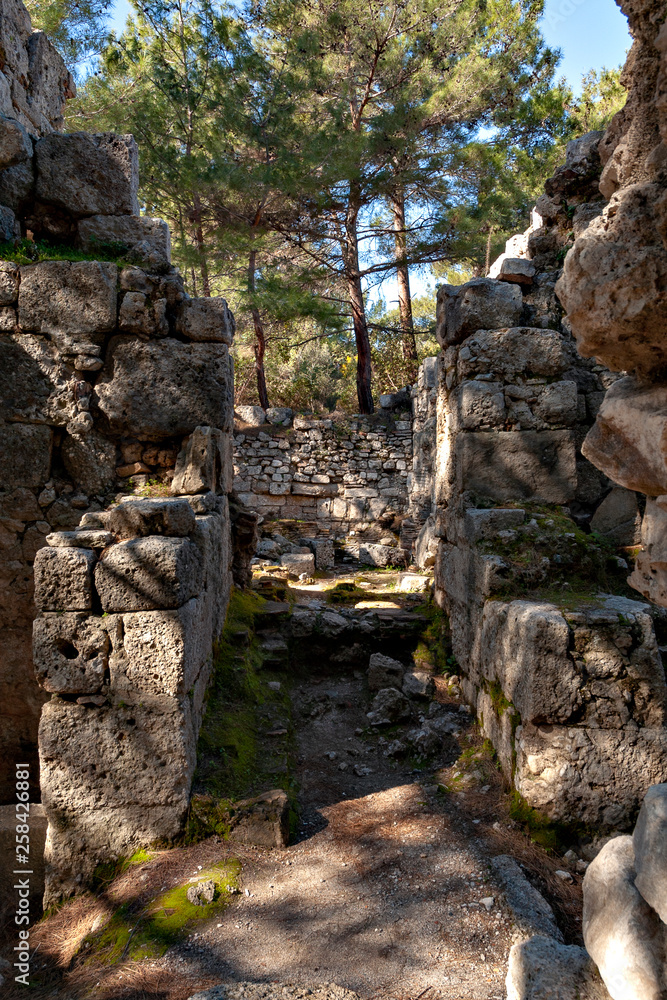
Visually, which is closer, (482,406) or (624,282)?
(624,282)

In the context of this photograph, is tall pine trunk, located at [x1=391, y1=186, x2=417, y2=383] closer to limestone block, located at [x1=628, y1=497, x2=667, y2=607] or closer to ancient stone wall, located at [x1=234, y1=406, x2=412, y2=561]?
ancient stone wall, located at [x1=234, y1=406, x2=412, y2=561]

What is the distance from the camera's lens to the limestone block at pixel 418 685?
476 cm

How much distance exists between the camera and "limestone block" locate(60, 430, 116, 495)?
183 inches

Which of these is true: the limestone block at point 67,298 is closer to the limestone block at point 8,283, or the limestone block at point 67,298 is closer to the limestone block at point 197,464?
the limestone block at point 8,283

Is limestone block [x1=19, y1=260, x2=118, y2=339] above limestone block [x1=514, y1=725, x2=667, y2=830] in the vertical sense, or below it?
above

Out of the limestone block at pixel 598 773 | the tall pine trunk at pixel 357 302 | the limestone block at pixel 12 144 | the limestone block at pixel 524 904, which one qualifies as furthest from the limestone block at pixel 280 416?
the limestone block at pixel 524 904

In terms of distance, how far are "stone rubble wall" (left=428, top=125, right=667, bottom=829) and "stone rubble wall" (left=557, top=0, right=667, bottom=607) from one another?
5.80ft

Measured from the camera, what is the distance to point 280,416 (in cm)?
1392

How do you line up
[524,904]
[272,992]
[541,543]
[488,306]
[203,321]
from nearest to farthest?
[272,992] → [524,904] → [541,543] → [203,321] → [488,306]

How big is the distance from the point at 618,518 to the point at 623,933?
3.37m

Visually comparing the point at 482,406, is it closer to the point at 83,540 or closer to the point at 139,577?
the point at 139,577

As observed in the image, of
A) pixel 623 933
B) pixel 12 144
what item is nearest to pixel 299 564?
pixel 12 144

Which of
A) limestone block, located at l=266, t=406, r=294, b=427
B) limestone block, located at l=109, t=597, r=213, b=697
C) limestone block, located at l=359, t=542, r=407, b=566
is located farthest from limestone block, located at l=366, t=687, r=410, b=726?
limestone block, located at l=266, t=406, r=294, b=427

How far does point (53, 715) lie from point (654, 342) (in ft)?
10.0
